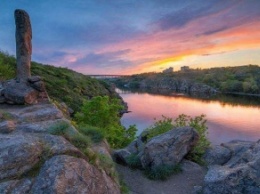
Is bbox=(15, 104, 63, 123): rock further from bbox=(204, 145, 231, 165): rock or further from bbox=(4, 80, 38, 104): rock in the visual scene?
bbox=(204, 145, 231, 165): rock

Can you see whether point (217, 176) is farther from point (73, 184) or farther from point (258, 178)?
point (73, 184)

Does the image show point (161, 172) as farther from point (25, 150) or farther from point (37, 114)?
point (25, 150)

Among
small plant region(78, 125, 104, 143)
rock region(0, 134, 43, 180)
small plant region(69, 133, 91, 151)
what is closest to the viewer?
rock region(0, 134, 43, 180)

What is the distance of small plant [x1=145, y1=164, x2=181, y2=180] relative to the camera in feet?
54.1

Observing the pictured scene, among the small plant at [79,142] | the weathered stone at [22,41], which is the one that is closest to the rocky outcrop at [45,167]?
the small plant at [79,142]

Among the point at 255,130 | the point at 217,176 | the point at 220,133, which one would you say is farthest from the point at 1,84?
the point at 255,130

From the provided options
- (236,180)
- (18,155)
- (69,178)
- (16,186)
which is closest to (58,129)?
(18,155)

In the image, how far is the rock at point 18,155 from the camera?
7.98 m

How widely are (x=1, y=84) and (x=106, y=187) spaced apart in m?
13.2

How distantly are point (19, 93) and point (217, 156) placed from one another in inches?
566

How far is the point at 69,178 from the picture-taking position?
794 cm

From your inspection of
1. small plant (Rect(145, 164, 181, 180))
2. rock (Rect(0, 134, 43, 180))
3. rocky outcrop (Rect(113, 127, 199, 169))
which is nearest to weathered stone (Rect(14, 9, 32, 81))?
rocky outcrop (Rect(113, 127, 199, 169))

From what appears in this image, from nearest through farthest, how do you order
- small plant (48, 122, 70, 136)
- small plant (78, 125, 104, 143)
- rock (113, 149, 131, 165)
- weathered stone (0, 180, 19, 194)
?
weathered stone (0, 180, 19, 194) → small plant (48, 122, 70, 136) → small plant (78, 125, 104, 143) → rock (113, 149, 131, 165)

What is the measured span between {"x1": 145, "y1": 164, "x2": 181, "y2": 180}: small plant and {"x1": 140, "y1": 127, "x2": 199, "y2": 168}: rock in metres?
0.27
